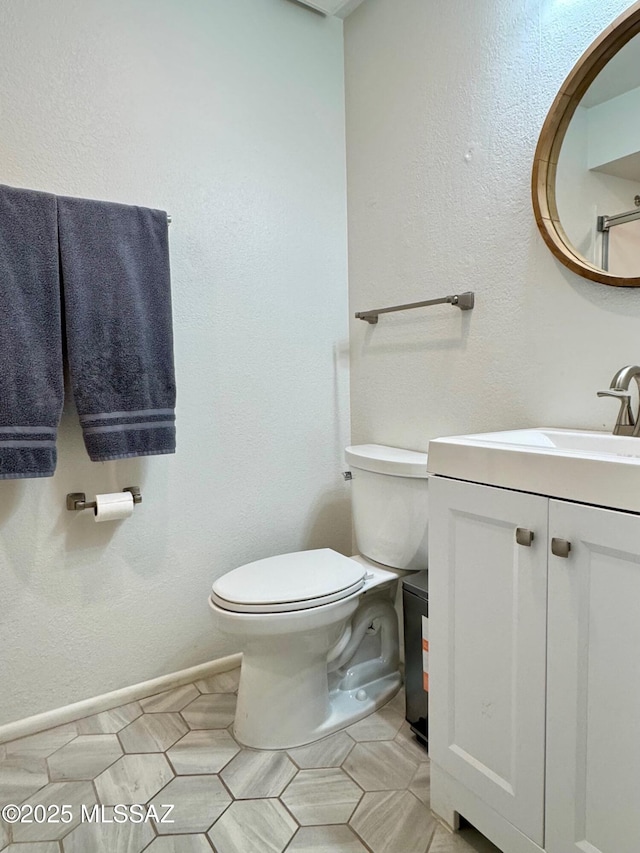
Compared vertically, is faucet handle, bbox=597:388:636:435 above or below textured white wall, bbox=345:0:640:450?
below

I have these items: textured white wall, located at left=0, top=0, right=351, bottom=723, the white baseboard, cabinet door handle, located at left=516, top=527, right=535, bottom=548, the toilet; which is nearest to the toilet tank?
the toilet

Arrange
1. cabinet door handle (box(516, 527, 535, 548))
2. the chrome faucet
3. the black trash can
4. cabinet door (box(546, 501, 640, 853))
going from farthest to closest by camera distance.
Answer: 1. the black trash can
2. the chrome faucet
3. cabinet door handle (box(516, 527, 535, 548))
4. cabinet door (box(546, 501, 640, 853))

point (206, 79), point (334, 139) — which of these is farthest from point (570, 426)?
point (206, 79)

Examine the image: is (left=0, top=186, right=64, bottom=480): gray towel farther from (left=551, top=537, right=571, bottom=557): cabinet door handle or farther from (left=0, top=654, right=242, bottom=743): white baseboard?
(left=551, top=537, right=571, bottom=557): cabinet door handle

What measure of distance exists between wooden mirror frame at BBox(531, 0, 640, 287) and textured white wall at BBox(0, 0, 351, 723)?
0.87 meters

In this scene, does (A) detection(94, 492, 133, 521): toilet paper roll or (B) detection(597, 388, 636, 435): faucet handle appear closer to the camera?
(B) detection(597, 388, 636, 435): faucet handle

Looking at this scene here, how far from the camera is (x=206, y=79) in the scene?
1750 millimetres

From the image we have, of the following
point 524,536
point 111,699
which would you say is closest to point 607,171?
point 524,536

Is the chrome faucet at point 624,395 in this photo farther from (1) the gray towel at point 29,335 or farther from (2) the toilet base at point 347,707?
(1) the gray towel at point 29,335

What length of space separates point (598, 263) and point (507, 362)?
1.10 ft

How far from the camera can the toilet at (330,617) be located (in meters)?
1.41

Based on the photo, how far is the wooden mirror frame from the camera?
1.18 m

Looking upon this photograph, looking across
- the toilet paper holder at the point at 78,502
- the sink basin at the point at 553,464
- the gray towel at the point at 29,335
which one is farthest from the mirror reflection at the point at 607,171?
the toilet paper holder at the point at 78,502

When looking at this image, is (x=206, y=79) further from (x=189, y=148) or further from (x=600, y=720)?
(x=600, y=720)
